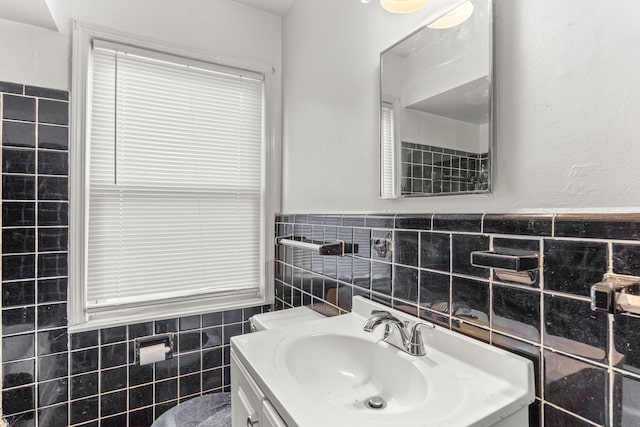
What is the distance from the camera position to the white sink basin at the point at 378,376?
2.27 ft

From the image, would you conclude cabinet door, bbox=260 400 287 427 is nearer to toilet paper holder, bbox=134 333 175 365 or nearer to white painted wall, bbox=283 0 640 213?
white painted wall, bbox=283 0 640 213

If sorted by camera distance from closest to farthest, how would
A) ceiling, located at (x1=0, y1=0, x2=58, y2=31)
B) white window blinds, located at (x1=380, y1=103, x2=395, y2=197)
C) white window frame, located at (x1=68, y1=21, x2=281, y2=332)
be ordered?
1. white window blinds, located at (x1=380, y1=103, x2=395, y2=197)
2. ceiling, located at (x1=0, y1=0, x2=58, y2=31)
3. white window frame, located at (x1=68, y1=21, x2=281, y2=332)

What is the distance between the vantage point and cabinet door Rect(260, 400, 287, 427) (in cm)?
74

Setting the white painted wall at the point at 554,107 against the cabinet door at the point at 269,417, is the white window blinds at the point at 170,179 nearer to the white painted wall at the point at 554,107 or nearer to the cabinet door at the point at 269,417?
the white painted wall at the point at 554,107

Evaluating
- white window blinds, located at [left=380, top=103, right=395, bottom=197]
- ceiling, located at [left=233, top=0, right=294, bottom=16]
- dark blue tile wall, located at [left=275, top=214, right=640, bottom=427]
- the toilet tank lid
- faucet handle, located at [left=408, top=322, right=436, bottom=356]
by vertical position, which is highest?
ceiling, located at [left=233, top=0, right=294, bottom=16]

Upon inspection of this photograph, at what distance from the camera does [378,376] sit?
1033 millimetres

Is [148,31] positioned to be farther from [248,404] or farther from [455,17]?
[248,404]

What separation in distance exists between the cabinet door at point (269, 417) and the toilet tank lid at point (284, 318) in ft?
2.18

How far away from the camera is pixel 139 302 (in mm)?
1736

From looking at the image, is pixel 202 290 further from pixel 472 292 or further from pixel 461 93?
pixel 461 93

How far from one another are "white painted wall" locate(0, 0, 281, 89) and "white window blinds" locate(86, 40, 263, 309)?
0.12m

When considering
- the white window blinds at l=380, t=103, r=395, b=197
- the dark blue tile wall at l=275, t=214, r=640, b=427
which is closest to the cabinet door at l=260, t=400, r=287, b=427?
the dark blue tile wall at l=275, t=214, r=640, b=427

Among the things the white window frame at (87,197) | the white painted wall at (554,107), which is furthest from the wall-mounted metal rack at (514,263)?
the white window frame at (87,197)

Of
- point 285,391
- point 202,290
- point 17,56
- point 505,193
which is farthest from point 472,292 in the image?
point 17,56
